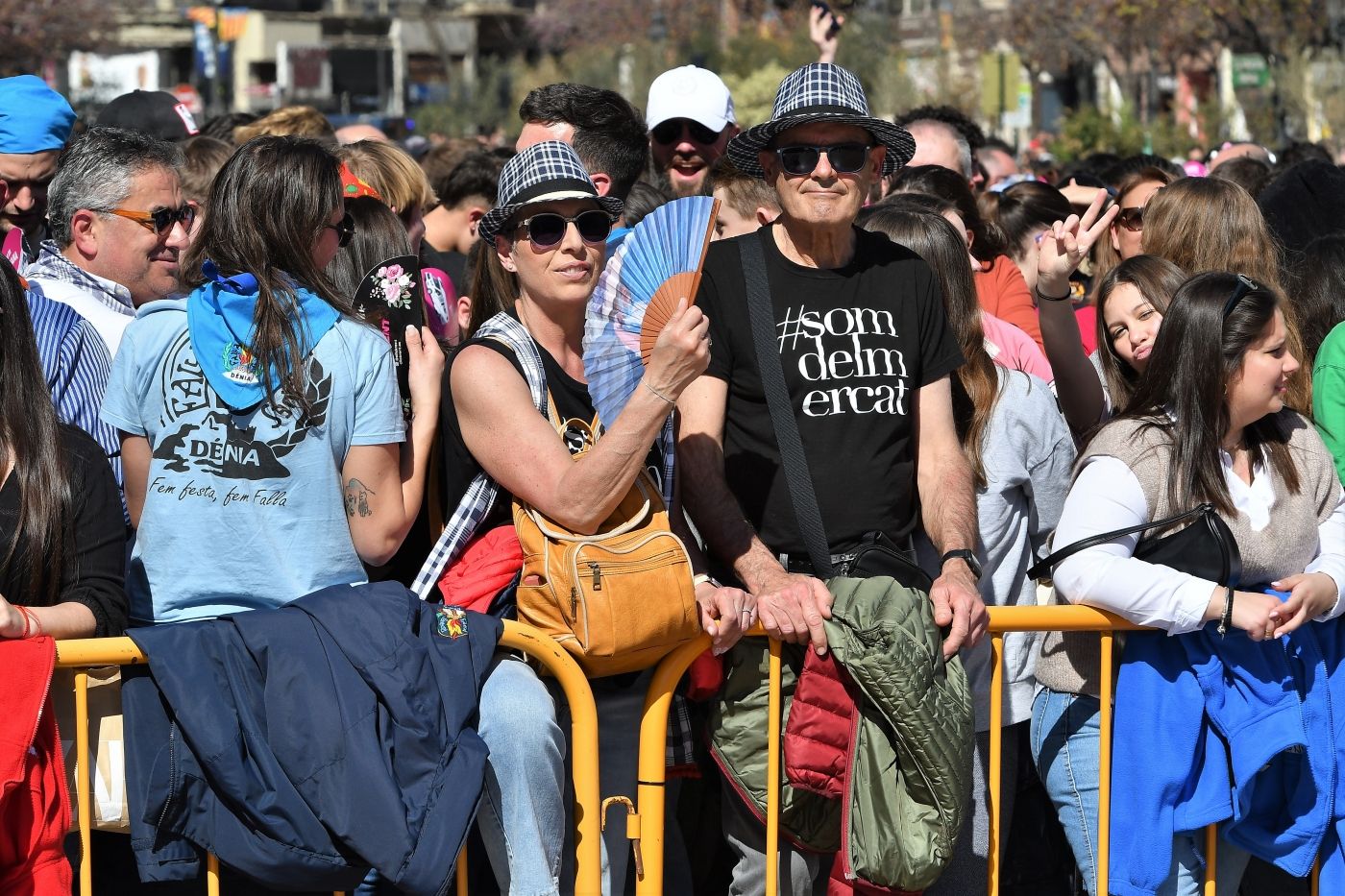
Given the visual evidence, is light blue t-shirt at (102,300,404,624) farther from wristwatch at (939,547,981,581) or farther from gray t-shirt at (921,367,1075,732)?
gray t-shirt at (921,367,1075,732)

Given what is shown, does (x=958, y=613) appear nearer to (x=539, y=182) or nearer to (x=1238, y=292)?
(x=1238, y=292)

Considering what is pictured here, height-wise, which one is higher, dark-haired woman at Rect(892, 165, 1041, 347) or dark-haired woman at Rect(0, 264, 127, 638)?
dark-haired woman at Rect(892, 165, 1041, 347)

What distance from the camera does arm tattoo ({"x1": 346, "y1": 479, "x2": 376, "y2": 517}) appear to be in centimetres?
358

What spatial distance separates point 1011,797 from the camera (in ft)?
13.6

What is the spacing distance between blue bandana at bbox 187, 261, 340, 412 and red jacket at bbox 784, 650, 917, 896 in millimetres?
1352

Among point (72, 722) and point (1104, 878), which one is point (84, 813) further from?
point (1104, 878)

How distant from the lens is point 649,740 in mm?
3625

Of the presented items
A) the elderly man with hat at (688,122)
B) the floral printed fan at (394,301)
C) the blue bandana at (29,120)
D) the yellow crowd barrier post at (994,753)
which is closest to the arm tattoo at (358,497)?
the floral printed fan at (394,301)

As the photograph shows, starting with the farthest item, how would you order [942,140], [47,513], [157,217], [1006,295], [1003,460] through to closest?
[942,140] → [1006,295] → [157,217] → [1003,460] → [47,513]

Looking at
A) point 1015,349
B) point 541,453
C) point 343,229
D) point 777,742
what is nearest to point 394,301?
point 343,229

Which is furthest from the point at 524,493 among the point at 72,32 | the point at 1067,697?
the point at 72,32

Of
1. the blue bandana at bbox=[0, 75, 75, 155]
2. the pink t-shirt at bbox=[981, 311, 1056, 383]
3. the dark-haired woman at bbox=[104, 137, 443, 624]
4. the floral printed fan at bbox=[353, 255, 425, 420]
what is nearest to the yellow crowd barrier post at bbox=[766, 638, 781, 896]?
the dark-haired woman at bbox=[104, 137, 443, 624]

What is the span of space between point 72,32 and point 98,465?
4608 centimetres

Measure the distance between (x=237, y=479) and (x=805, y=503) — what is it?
132cm
